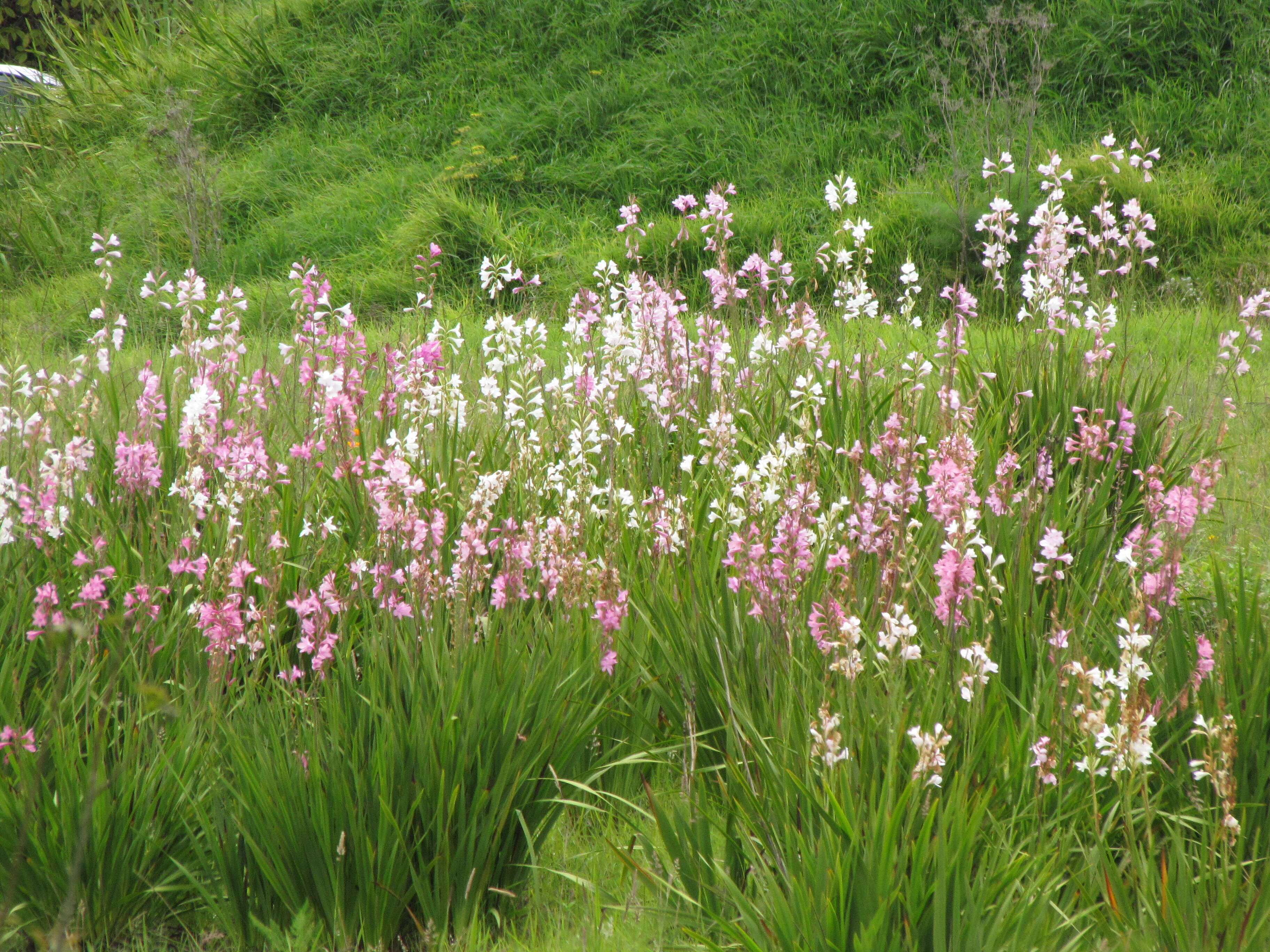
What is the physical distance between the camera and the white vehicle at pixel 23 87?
13719 millimetres

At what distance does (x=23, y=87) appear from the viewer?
13.8 m

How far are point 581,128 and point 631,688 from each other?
879 cm

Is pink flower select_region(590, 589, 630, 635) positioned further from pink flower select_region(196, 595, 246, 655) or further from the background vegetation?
pink flower select_region(196, 595, 246, 655)

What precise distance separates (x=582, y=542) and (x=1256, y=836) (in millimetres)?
1656

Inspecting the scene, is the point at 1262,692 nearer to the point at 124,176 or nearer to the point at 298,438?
the point at 298,438

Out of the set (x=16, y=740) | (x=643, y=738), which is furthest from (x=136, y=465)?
(x=643, y=738)

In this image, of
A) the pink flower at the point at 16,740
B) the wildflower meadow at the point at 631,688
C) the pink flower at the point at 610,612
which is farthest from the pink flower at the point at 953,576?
the pink flower at the point at 16,740

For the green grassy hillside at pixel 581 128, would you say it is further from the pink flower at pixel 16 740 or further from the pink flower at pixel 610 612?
the pink flower at pixel 16 740

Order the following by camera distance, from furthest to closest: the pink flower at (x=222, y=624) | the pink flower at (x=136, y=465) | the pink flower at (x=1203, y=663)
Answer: the pink flower at (x=136, y=465) < the pink flower at (x=222, y=624) < the pink flower at (x=1203, y=663)

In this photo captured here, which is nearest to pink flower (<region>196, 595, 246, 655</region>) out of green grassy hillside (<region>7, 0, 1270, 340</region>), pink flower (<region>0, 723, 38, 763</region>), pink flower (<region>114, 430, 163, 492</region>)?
pink flower (<region>0, 723, 38, 763</region>)

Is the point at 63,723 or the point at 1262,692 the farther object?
the point at 63,723

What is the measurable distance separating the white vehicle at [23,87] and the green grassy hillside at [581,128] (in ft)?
1.92

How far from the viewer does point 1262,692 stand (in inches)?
87.7

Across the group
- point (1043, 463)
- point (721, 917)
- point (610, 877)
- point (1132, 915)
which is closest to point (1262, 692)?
point (1132, 915)
